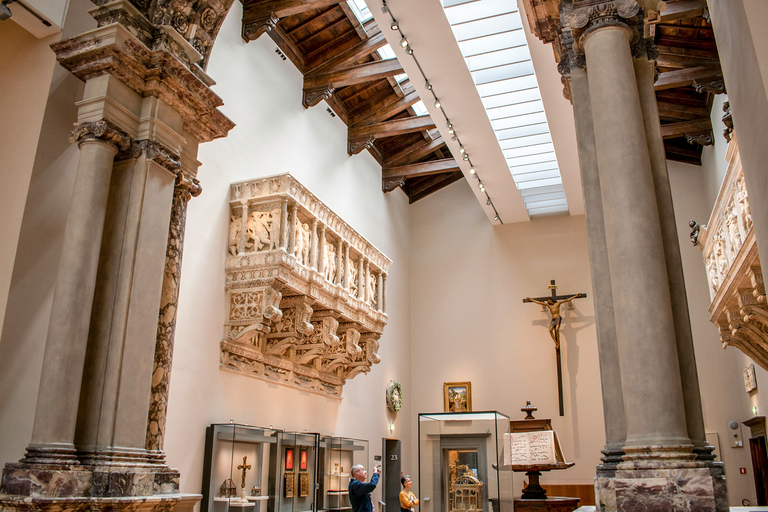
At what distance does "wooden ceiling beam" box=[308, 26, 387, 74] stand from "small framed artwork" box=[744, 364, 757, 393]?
10349 millimetres

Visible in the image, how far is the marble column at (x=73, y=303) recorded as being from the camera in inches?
220

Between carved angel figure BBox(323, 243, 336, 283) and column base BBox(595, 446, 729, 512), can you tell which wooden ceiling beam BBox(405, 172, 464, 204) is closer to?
carved angel figure BBox(323, 243, 336, 283)

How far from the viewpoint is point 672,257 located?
4.98 metres

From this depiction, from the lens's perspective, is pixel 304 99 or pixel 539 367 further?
pixel 539 367

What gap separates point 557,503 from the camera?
9.05 metres

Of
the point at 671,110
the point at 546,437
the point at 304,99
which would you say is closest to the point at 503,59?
the point at 304,99

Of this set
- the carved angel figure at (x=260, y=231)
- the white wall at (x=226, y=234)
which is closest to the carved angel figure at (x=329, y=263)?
the carved angel figure at (x=260, y=231)

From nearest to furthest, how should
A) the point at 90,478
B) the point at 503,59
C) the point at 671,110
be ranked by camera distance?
1. the point at 90,478
2. the point at 503,59
3. the point at 671,110

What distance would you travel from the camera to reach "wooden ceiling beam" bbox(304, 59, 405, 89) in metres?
14.5

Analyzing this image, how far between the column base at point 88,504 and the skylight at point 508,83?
8979 mm

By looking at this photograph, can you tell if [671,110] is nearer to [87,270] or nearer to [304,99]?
[304,99]

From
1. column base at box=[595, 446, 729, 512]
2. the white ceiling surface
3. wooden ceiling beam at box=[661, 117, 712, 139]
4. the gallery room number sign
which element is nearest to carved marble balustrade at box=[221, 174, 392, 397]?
the white ceiling surface

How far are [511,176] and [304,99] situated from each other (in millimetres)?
5692

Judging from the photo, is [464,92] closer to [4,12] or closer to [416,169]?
[416,169]
